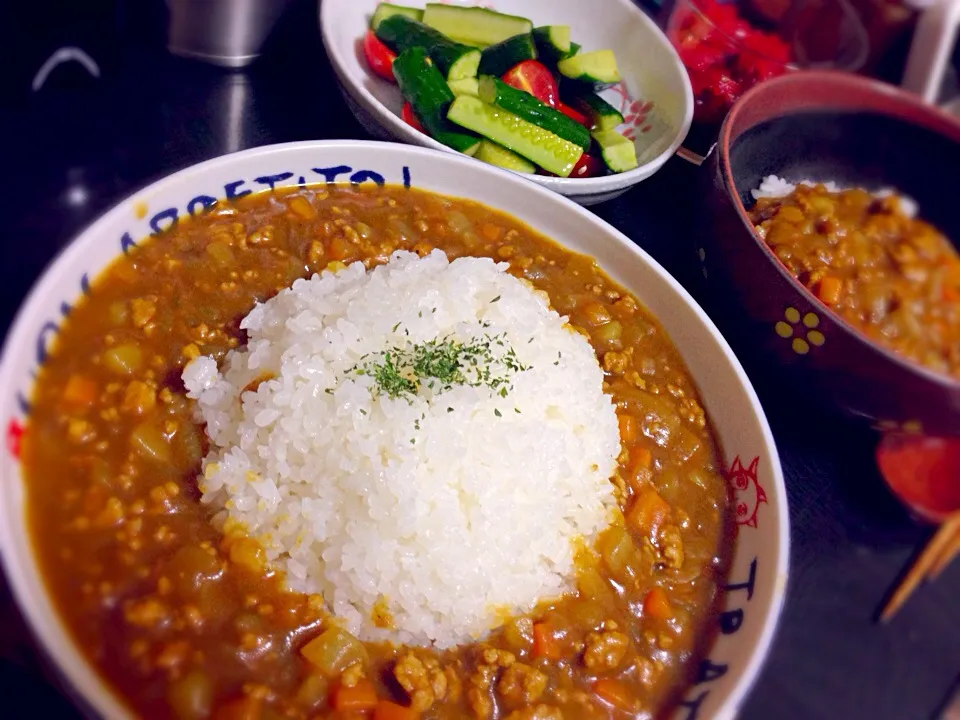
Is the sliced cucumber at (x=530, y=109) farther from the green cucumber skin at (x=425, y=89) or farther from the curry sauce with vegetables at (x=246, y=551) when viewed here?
the curry sauce with vegetables at (x=246, y=551)

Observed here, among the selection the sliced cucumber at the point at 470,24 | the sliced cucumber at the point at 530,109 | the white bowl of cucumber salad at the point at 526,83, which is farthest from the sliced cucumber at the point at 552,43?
the sliced cucumber at the point at 530,109

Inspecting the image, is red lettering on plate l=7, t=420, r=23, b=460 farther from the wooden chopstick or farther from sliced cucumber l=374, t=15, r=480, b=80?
the wooden chopstick

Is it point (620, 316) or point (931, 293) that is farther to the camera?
point (620, 316)

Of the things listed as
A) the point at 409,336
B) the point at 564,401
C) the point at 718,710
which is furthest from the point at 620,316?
the point at 718,710

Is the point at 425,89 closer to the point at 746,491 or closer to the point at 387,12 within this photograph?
the point at 387,12

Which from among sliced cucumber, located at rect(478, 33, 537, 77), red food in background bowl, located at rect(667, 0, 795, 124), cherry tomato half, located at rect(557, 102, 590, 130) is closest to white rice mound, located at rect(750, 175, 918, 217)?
red food in background bowl, located at rect(667, 0, 795, 124)

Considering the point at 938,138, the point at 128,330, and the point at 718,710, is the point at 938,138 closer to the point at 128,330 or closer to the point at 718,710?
the point at 718,710

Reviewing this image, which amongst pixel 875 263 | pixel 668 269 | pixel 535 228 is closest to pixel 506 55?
pixel 535 228
